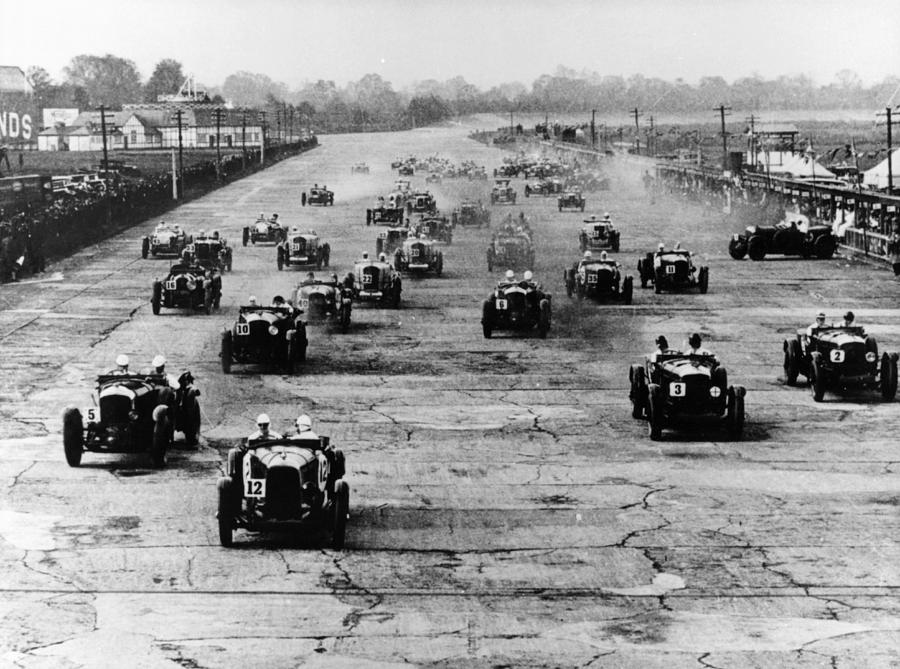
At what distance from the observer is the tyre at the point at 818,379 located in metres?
36.2

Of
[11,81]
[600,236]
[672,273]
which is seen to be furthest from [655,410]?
[11,81]

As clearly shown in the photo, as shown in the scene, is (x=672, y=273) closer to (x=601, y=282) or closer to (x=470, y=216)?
(x=601, y=282)

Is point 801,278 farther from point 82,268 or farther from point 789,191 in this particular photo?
point 789,191

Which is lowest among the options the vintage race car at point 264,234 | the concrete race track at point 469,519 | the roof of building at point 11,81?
the concrete race track at point 469,519

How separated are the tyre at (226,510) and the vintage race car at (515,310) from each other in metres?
23.6

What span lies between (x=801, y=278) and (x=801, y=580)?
4390 cm

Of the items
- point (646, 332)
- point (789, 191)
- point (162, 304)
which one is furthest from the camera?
point (789, 191)

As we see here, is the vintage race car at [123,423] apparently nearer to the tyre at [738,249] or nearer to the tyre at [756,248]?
the tyre at [738,249]

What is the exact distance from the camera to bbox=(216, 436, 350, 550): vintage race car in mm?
23297

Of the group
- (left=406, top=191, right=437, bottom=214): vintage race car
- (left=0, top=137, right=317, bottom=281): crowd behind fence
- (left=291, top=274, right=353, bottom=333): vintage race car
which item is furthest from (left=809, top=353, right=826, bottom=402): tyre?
(left=406, top=191, right=437, bottom=214): vintage race car

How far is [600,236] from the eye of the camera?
76.2 metres

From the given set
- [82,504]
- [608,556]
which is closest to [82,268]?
[82,504]

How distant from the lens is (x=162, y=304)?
5247 centimetres

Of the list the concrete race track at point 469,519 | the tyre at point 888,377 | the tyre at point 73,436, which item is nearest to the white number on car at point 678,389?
the concrete race track at point 469,519
